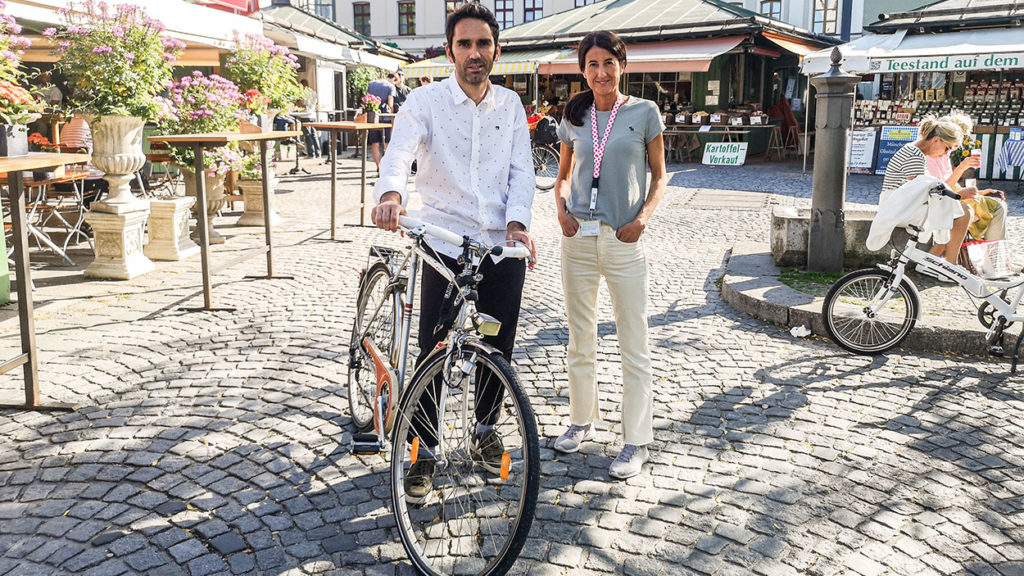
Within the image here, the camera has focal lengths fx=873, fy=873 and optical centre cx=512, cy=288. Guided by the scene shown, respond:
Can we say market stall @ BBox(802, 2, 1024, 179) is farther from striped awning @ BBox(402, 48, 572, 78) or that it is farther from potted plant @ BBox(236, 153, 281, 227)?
potted plant @ BBox(236, 153, 281, 227)

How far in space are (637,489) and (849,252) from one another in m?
4.75

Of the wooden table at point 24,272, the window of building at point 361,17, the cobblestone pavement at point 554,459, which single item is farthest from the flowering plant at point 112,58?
the window of building at point 361,17

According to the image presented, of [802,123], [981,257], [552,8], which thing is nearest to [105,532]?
[981,257]

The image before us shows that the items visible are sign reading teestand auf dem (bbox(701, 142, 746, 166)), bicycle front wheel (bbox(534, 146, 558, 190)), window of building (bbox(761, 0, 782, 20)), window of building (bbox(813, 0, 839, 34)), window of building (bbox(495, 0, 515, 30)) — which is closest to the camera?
bicycle front wheel (bbox(534, 146, 558, 190))

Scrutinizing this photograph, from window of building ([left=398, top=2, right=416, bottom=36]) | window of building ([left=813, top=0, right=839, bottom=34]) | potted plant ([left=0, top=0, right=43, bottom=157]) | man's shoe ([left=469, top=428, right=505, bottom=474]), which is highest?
window of building ([left=398, top=2, right=416, bottom=36])

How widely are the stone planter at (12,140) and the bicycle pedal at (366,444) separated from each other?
289 cm

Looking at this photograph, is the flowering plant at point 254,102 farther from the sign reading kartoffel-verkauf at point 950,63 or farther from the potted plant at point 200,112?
the sign reading kartoffel-verkauf at point 950,63

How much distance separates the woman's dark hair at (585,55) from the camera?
12.0 feet

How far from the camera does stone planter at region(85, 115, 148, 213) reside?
7641 millimetres

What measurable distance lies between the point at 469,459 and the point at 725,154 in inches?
688

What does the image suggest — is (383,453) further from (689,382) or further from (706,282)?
(706,282)

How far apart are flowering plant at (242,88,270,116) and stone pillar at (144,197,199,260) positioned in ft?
8.34

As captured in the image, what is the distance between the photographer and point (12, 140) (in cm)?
490

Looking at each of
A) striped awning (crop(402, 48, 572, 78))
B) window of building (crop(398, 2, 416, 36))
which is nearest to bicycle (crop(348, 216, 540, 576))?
striped awning (crop(402, 48, 572, 78))
